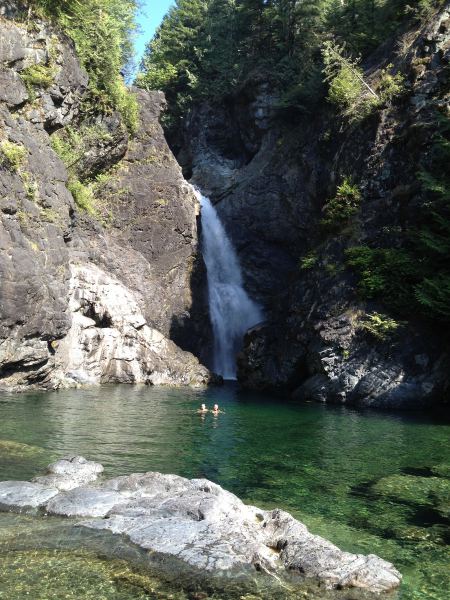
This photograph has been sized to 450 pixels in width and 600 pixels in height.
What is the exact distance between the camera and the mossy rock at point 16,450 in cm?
1270

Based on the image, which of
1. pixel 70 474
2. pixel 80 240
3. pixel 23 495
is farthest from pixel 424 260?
pixel 23 495

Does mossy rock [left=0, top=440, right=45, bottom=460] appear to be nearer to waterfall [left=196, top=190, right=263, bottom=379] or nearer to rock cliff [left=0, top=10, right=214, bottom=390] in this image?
rock cliff [left=0, top=10, right=214, bottom=390]

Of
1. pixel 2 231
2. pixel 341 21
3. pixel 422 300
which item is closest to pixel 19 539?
pixel 2 231

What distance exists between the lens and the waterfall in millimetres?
37031

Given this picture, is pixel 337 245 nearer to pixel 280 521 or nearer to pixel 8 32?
pixel 8 32

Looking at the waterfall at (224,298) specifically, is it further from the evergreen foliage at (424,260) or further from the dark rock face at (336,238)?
the evergreen foliage at (424,260)

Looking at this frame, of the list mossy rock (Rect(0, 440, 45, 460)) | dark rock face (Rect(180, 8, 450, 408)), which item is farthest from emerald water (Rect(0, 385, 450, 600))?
dark rock face (Rect(180, 8, 450, 408))

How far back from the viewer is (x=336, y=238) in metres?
28.9

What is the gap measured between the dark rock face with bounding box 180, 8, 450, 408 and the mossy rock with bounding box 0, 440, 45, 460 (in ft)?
50.3

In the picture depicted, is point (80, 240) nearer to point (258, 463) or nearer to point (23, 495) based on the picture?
point (258, 463)

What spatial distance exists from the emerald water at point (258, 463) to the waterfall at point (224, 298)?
1239 cm

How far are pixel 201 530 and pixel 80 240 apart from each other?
2499 centimetres

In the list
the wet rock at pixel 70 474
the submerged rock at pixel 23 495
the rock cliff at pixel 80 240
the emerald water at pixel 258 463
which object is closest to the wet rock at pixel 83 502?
the submerged rock at pixel 23 495

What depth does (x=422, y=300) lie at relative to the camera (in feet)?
76.2
